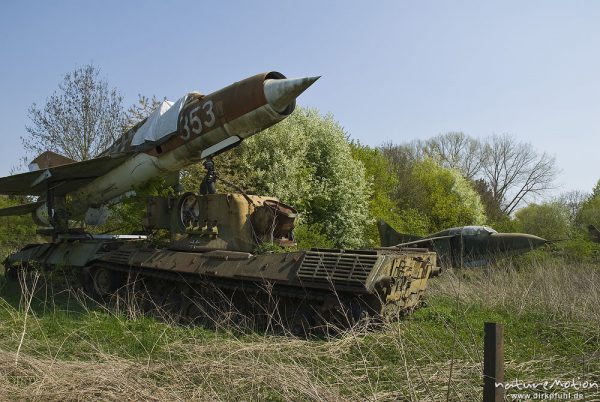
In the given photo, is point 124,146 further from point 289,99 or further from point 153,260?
point 289,99

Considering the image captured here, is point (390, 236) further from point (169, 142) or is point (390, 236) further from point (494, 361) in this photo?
point (494, 361)

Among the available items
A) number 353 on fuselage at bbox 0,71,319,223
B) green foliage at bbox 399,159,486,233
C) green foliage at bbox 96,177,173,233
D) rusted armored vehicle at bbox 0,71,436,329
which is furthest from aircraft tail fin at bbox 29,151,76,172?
green foliage at bbox 399,159,486,233

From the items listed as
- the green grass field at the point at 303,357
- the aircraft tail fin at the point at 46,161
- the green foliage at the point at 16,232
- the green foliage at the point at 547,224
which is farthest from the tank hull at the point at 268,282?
the green foliage at the point at 547,224

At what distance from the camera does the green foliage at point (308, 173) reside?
1605cm

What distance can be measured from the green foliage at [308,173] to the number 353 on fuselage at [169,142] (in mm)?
3823

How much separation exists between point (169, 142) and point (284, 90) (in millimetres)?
2565

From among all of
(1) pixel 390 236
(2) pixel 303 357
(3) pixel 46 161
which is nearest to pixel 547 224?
(1) pixel 390 236

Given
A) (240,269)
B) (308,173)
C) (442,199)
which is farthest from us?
(442,199)

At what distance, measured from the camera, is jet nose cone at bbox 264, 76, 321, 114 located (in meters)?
→ 7.00

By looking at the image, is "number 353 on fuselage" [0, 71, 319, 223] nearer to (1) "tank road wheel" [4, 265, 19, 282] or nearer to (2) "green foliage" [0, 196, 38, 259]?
(1) "tank road wheel" [4, 265, 19, 282]

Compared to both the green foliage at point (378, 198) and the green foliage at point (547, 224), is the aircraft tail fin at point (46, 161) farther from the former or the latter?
the green foliage at point (547, 224)

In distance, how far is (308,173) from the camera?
1733cm

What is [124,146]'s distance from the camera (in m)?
9.68

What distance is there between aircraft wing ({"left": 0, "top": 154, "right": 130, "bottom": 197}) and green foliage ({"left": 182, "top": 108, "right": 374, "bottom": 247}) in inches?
153
